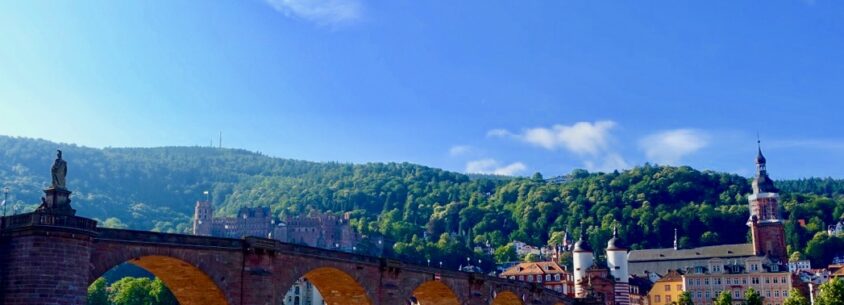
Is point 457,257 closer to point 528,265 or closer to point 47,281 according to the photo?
point 528,265

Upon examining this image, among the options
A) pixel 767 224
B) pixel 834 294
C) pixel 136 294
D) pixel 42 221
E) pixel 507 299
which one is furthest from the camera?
pixel 767 224

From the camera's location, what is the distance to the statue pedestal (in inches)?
1422

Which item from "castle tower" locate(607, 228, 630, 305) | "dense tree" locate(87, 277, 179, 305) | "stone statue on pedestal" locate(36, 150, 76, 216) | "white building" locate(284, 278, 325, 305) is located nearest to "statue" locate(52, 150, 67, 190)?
"stone statue on pedestal" locate(36, 150, 76, 216)

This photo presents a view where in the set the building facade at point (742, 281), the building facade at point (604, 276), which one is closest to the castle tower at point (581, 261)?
the building facade at point (604, 276)

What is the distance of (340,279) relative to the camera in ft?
186

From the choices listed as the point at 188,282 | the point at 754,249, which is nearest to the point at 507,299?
the point at 188,282

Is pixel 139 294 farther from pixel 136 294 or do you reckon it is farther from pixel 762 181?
pixel 762 181

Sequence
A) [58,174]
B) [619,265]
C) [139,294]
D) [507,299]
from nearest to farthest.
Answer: [58,174] → [507,299] → [139,294] → [619,265]

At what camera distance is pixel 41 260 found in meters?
35.3

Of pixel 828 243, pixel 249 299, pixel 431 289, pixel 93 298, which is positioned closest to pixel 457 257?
pixel 828 243

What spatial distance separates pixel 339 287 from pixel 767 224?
12833 centimetres

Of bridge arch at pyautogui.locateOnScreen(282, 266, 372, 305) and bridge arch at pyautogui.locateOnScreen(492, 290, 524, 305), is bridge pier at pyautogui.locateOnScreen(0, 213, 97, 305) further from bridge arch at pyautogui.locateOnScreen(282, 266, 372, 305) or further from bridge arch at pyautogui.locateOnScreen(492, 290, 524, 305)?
bridge arch at pyautogui.locateOnScreen(492, 290, 524, 305)

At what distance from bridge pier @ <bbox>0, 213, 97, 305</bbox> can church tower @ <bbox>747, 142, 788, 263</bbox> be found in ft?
473

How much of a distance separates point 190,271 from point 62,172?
10.1 metres
